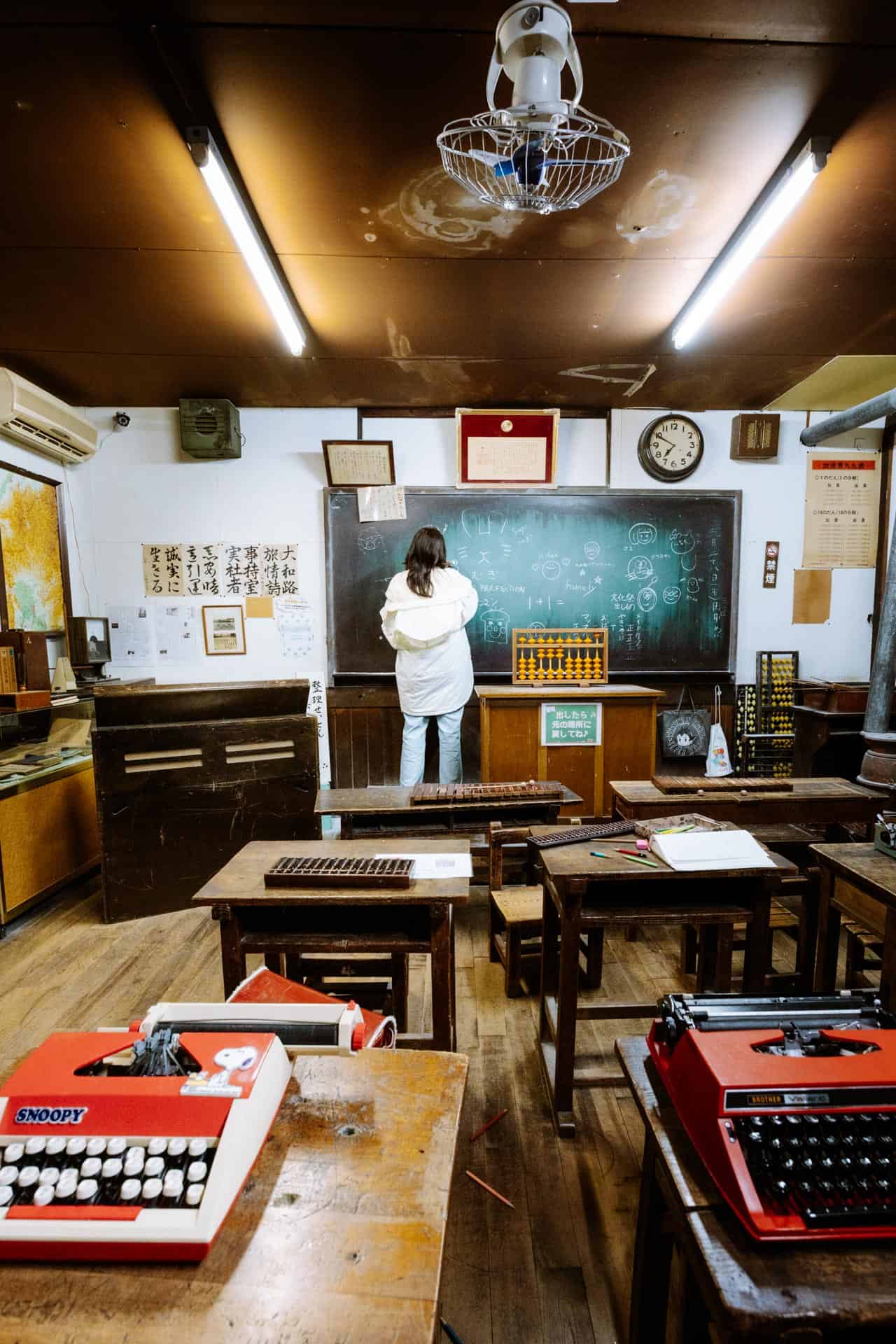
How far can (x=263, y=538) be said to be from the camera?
5105 millimetres

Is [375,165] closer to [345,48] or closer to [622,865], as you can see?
[345,48]

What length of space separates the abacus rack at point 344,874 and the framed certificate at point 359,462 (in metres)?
3.68

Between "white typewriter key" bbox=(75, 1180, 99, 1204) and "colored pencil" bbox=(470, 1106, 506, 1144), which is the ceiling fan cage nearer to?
"white typewriter key" bbox=(75, 1180, 99, 1204)

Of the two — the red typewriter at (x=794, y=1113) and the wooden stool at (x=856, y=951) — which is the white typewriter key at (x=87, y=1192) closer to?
the red typewriter at (x=794, y=1113)

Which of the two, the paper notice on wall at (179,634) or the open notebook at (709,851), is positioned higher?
the paper notice on wall at (179,634)

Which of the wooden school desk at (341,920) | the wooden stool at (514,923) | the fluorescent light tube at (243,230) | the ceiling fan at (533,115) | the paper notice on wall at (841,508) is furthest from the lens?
the paper notice on wall at (841,508)

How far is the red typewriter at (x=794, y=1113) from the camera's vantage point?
2.79 ft

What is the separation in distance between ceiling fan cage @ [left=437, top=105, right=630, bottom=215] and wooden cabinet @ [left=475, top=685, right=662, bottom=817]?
9.89ft

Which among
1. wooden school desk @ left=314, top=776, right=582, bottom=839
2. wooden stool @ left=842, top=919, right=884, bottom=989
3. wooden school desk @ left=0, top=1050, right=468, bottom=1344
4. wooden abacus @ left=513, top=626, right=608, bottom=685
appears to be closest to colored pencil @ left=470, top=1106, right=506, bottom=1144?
wooden school desk @ left=0, top=1050, right=468, bottom=1344

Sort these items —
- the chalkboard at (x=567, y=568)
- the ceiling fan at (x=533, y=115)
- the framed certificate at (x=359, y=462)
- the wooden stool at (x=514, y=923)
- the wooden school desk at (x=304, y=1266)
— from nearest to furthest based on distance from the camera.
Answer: the wooden school desk at (x=304, y=1266) → the ceiling fan at (x=533, y=115) → the wooden stool at (x=514, y=923) → the framed certificate at (x=359, y=462) → the chalkboard at (x=567, y=568)

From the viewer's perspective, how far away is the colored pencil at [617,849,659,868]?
1.96 m

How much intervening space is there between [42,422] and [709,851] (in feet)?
16.2

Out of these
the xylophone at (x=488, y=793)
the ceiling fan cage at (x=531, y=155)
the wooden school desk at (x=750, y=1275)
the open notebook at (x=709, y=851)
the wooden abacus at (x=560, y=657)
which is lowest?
the xylophone at (x=488, y=793)

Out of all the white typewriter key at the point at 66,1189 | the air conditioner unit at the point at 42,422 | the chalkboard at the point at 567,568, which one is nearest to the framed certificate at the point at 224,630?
the chalkboard at the point at 567,568
